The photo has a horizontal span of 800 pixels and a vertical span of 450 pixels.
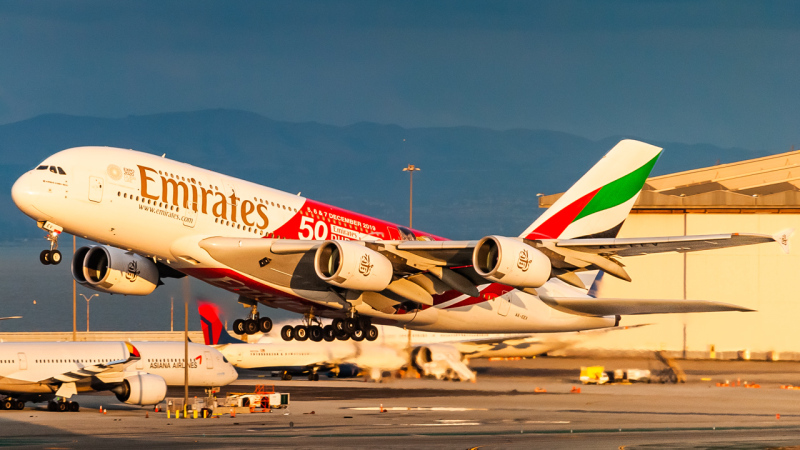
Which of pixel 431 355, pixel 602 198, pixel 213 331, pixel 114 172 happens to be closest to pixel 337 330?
pixel 114 172

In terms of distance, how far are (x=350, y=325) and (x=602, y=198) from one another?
40.6 feet

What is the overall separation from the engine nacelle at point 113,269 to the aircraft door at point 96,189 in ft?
23.2

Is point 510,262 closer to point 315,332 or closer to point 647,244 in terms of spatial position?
point 647,244

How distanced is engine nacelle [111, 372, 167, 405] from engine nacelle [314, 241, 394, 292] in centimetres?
2513

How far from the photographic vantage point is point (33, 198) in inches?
1304

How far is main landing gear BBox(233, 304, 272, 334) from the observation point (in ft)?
135

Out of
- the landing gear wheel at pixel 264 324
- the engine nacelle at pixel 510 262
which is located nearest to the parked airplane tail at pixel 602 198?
the engine nacelle at pixel 510 262

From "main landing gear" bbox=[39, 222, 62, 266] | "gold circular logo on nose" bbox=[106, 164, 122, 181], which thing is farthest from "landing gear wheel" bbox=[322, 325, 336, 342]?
"main landing gear" bbox=[39, 222, 62, 266]

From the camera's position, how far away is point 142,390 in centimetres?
5744

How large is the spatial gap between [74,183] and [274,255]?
736 cm

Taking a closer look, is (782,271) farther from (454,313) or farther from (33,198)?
(33,198)

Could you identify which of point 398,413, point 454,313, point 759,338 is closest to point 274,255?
point 454,313

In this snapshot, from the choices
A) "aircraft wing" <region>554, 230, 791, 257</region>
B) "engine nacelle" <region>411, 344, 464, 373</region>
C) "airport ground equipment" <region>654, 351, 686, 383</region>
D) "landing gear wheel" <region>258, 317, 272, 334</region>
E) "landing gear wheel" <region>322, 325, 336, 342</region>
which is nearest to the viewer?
"aircraft wing" <region>554, 230, 791, 257</region>

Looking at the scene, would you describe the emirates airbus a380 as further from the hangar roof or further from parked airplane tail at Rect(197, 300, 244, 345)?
the hangar roof
